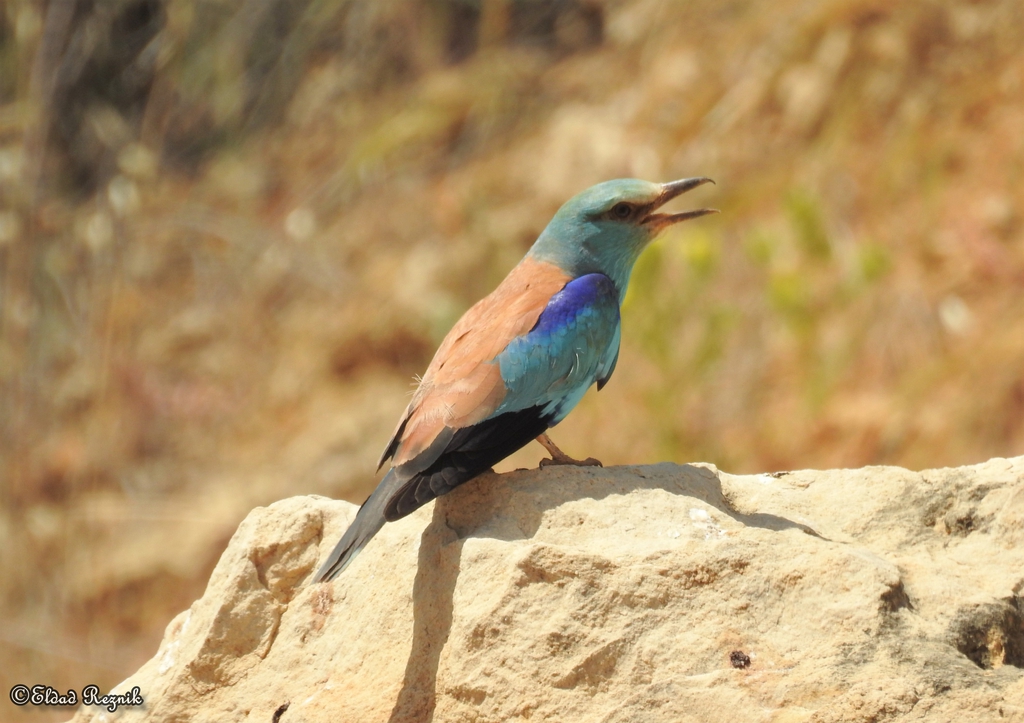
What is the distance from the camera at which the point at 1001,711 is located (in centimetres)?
241

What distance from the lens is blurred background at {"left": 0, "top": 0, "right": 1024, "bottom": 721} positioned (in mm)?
5867

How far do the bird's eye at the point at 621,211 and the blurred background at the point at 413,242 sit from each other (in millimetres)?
1494

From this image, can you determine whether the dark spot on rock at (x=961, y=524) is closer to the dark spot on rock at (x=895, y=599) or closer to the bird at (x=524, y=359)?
the dark spot on rock at (x=895, y=599)

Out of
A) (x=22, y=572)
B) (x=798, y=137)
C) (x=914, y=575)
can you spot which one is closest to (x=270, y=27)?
(x=798, y=137)

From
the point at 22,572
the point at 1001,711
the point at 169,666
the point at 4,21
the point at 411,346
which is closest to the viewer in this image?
the point at 1001,711

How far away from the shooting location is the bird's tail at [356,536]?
109 inches

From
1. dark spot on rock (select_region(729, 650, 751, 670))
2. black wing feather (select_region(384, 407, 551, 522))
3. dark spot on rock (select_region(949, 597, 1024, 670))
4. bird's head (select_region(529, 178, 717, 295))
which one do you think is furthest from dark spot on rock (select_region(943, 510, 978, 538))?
bird's head (select_region(529, 178, 717, 295))

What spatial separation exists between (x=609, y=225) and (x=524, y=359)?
77cm

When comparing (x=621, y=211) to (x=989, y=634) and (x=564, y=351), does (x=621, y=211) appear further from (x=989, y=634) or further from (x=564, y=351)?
(x=989, y=634)

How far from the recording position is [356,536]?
2.79 metres

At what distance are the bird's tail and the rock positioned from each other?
6.0 inches

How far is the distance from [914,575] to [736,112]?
5.54m

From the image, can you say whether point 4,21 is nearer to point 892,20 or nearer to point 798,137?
point 798,137

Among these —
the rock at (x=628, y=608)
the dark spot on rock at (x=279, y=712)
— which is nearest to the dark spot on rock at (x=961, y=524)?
the rock at (x=628, y=608)
